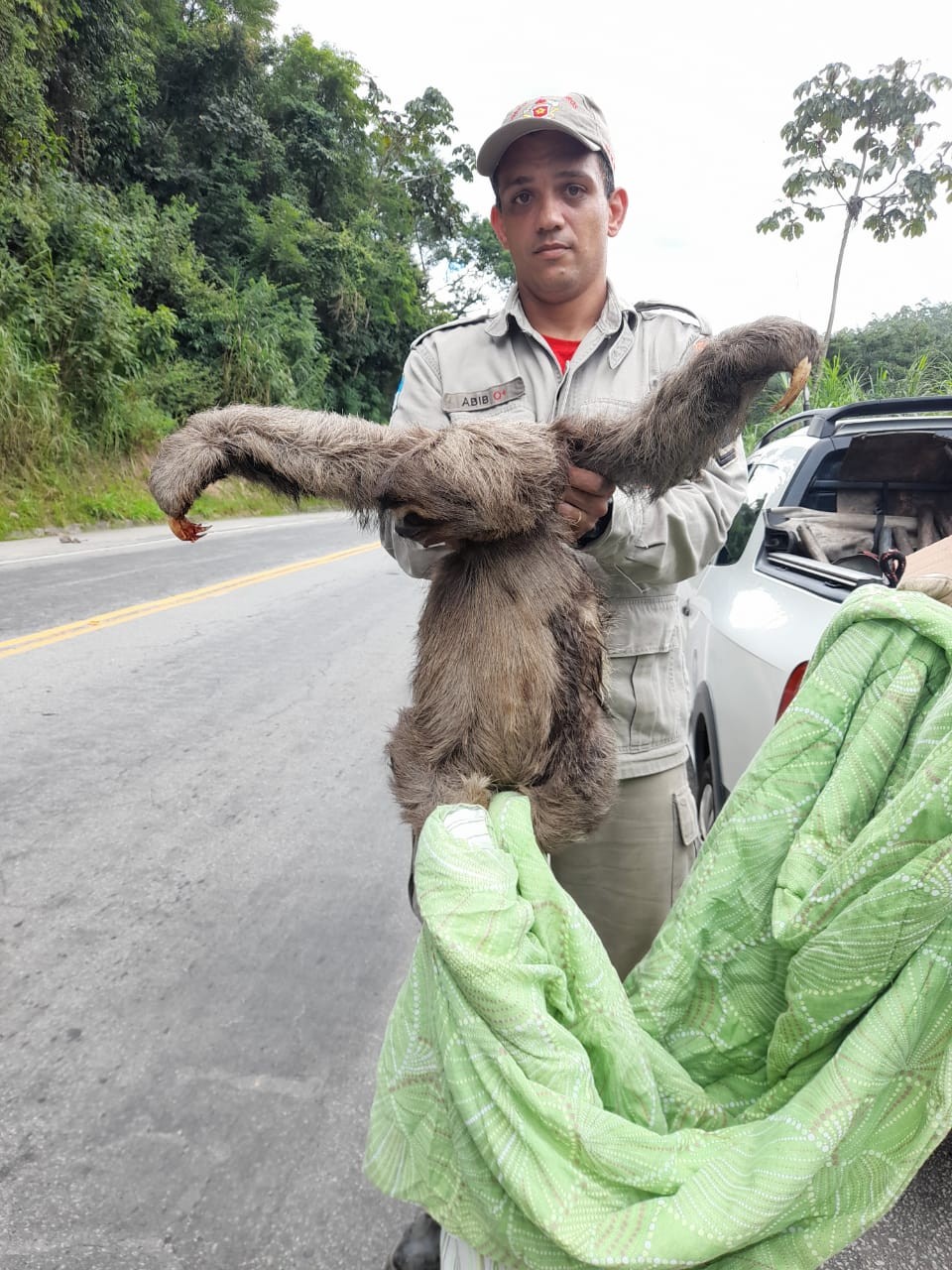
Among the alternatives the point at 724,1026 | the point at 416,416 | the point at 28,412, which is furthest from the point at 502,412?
the point at 28,412

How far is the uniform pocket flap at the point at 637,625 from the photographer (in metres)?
2.11

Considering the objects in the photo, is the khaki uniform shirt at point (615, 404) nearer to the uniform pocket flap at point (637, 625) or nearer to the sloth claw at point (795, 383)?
the uniform pocket flap at point (637, 625)

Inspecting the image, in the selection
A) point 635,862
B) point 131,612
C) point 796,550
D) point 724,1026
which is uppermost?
point 796,550

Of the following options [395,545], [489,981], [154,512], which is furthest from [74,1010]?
[154,512]

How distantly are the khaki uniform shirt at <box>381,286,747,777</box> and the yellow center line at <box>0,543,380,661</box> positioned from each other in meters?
5.13

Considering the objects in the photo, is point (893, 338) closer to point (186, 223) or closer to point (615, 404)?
point (186, 223)

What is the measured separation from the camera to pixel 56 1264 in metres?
1.76

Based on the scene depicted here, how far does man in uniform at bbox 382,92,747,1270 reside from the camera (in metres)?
1.97

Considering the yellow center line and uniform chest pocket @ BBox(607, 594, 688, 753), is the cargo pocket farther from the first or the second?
the yellow center line

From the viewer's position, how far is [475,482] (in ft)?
5.39

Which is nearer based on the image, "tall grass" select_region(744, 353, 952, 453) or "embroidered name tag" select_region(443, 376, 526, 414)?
"embroidered name tag" select_region(443, 376, 526, 414)

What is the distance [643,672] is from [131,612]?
21.7 ft

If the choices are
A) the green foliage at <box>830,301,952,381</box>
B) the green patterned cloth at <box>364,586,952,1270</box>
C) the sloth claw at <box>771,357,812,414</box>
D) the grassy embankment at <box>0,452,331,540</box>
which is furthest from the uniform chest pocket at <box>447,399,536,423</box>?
the green foliage at <box>830,301,952,381</box>

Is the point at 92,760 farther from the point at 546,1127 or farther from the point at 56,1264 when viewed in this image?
the point at 546,1127
